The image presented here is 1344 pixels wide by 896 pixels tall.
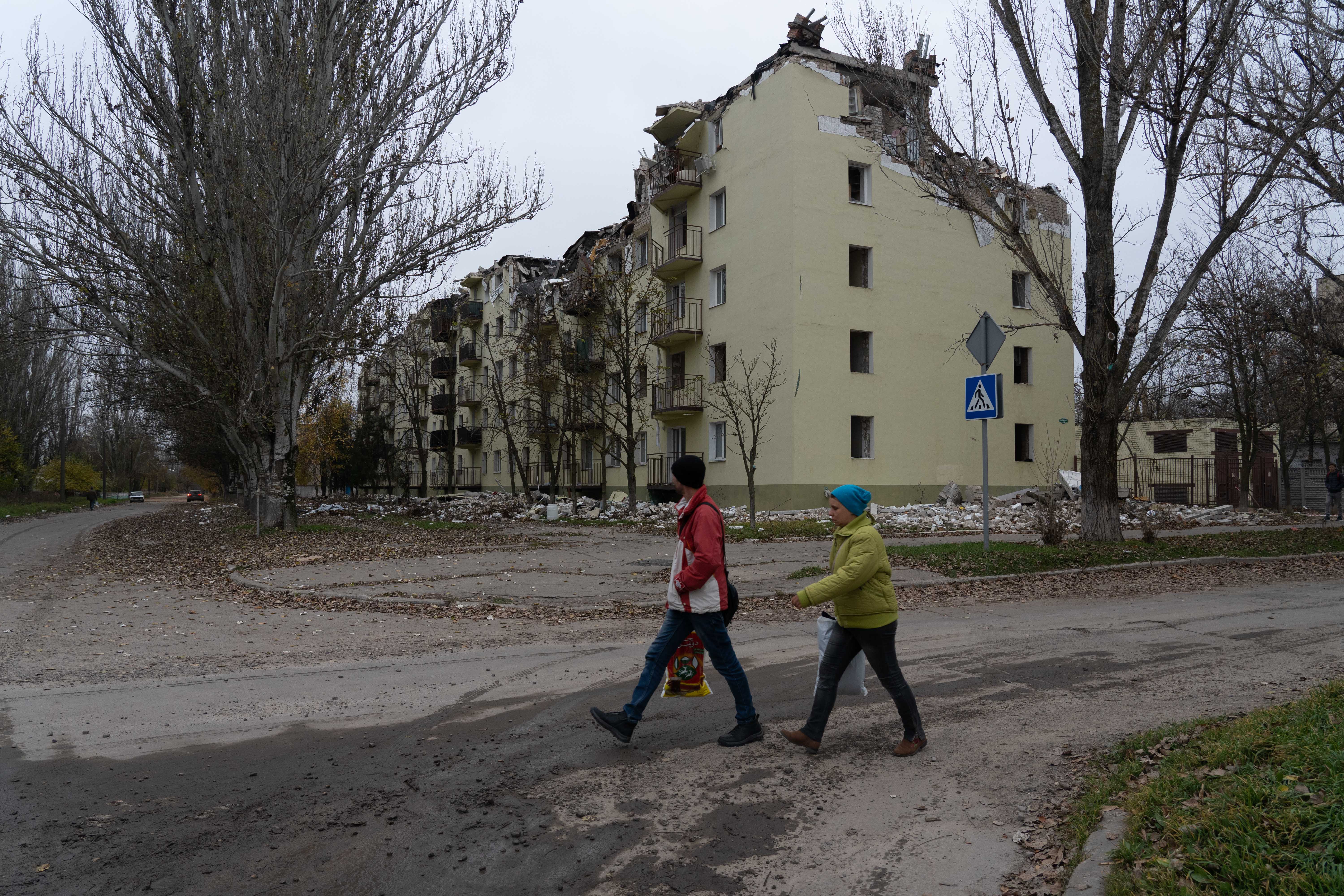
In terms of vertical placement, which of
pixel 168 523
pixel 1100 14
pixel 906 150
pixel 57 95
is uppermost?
pixel 57 95

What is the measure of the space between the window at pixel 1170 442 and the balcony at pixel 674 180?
22.1 metres

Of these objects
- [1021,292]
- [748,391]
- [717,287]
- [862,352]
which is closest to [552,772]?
[748,391]

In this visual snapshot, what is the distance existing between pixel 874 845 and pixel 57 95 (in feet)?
81.9

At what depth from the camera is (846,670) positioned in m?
5.06

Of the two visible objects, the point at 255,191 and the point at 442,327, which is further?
the point at 442,327

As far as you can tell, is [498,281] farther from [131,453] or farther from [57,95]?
[131,453]

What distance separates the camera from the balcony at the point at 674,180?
3131 cm

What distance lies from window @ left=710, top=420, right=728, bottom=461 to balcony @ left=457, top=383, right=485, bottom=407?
2564cm

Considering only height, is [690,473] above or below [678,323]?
below

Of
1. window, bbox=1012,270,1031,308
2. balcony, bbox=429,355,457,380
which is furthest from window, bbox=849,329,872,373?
balcony, bbox=429,355,457,380

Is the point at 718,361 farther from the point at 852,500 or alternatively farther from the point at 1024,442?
the point at 852,500

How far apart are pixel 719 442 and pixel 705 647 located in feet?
81.9

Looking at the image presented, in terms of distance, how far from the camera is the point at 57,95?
20.6 metres

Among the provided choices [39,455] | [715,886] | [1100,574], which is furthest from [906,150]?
[39,455]
